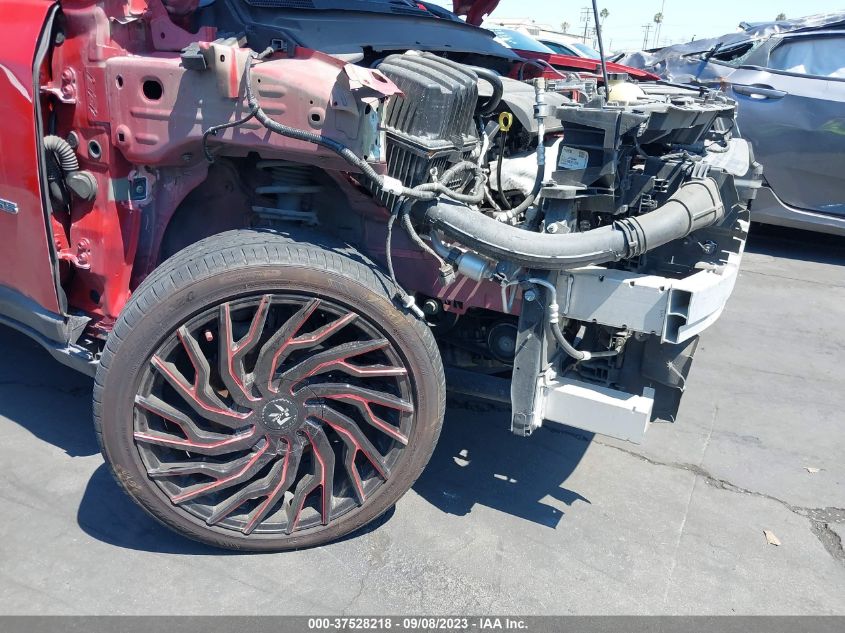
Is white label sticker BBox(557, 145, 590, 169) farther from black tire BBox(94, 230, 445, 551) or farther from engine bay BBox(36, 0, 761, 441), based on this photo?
black tire BBox(94, 230, 445, 551)

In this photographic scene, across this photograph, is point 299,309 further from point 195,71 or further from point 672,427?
point 672,427

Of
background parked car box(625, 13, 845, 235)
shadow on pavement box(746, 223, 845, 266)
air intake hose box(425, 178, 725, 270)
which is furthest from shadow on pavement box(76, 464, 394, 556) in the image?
shadow on pavement box(746, 223, 845, 266)

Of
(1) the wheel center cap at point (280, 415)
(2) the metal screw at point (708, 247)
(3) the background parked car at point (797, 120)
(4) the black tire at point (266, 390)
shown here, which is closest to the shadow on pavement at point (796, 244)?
(3) the background parked car at point (797, 120)

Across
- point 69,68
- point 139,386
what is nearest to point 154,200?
point 69,68

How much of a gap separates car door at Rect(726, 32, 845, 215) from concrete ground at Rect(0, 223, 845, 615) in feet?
9.32

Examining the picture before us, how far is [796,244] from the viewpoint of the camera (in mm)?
7148

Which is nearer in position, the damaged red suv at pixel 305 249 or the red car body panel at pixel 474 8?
the damaged red suv at pixel 305 249

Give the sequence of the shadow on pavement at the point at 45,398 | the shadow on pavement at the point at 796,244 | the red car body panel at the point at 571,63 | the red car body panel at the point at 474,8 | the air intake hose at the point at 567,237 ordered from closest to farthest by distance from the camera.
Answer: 1. the air intake hose at the point at 567,237
2. the shadow on pavement at the point at 45,398
3. the red car body panel at the point at 474,8
4. the red car body panel at the point at 571,63
5. the shadow on pavement at the point at 796,244

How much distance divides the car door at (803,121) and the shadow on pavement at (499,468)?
13.1 feet

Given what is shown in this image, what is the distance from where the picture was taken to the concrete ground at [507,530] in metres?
2.49

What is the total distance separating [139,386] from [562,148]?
1.68m

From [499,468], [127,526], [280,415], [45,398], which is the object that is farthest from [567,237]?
[45,398]

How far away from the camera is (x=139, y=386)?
95.2 inches

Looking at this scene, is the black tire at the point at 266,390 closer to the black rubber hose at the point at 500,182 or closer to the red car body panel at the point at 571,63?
the black rubber hose at the point at 500,182
